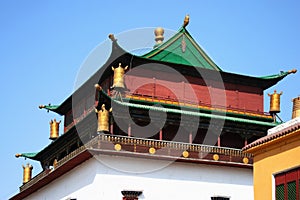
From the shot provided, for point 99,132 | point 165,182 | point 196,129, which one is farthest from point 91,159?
point 196,129

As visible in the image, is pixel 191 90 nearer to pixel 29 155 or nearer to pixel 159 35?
pixel 159 35

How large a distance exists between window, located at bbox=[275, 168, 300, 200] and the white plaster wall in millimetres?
9896

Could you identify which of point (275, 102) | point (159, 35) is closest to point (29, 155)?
point (159, 35)

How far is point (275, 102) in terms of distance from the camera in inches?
1300

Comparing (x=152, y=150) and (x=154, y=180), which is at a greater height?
(x=152, y=150)

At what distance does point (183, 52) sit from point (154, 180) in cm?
926

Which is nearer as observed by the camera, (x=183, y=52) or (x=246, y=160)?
(x=246, y=160)

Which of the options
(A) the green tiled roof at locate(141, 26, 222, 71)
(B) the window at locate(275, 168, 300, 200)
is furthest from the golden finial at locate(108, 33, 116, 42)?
(B) the window at locate(275, 168, 300, 200)

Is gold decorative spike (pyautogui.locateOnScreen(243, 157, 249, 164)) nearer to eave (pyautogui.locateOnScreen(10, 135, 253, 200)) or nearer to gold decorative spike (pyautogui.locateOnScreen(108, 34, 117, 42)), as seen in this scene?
eave (pyautogui.locateOnScreen(10, 135, 253, 200))

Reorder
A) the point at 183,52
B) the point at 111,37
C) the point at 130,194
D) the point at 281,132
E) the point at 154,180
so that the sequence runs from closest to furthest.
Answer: the point at 281,132 < the point at 130,194 < the point at 154,180 < the point at 111,37 < the point at 183,52

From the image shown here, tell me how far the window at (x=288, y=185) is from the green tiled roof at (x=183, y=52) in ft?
50.7

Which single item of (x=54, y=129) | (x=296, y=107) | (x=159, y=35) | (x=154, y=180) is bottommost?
(x=154, y=180)

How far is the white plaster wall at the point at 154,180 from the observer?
1064 inches

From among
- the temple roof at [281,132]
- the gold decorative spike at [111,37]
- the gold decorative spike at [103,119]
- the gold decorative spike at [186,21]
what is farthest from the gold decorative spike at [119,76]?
the temple roof at [281,132]
